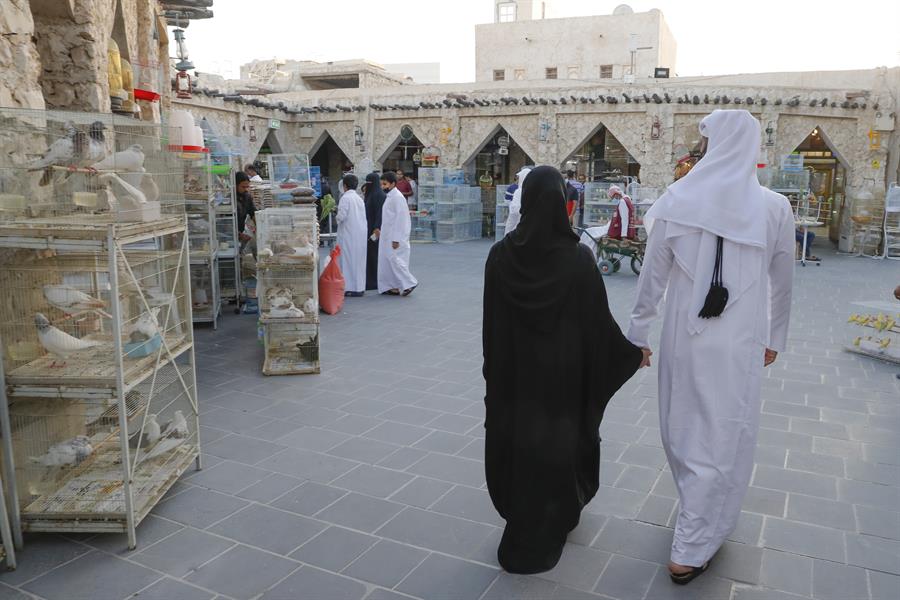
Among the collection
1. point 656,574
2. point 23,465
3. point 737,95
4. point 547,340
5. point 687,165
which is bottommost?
point 656,574

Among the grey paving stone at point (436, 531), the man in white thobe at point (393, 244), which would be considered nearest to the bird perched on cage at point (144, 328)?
the grey paving stone at point (436, 531)

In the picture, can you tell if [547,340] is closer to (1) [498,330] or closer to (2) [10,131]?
(1) [498,330]

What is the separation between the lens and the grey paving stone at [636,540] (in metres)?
3.01

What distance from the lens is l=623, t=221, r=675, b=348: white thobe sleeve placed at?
2.91 metres

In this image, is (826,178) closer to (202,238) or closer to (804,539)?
(202,238)

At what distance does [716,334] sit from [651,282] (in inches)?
14.2

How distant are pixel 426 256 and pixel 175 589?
38.3 ft

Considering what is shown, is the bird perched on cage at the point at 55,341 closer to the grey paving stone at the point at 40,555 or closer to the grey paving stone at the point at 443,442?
the grey paving stone at the point at 40,555

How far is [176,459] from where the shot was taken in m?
3.69

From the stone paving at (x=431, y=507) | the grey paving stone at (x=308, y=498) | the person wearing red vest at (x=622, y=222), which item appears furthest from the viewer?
the person wearing red vest at (x=622, y=222)

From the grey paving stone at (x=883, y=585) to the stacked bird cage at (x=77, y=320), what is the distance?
125 inches

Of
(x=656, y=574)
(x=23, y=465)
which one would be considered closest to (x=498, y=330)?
(x=656, y=574)

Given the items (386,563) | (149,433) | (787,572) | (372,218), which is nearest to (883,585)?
(787,572)

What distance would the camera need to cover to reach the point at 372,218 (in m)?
9.78
